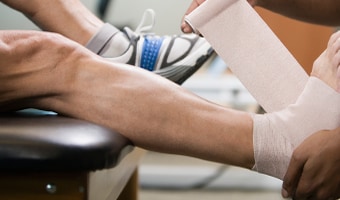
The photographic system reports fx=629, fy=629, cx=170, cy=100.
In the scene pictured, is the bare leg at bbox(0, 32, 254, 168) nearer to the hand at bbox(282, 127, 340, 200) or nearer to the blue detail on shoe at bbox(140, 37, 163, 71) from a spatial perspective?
the hand at bbox(282, 127, 340, 200)

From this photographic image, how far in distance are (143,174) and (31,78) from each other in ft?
4.55

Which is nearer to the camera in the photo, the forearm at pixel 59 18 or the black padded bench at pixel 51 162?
the black padded bench at pixel 51 162

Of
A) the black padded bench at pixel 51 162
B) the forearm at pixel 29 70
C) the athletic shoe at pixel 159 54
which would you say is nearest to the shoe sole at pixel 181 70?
the athletic shoe at pixel 159 54

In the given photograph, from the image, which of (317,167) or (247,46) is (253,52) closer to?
(247,46)

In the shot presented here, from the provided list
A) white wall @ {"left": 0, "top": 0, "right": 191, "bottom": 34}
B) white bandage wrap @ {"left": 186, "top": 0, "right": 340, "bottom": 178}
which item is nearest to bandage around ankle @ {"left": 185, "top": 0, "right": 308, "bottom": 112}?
white bandage wrap @ {"left": 186, "top": 0, "right": 340, "bottom": 178}

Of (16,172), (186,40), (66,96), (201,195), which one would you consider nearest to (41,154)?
(16,172)

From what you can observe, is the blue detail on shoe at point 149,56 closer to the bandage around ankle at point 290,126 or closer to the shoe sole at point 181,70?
the shoe sole at point 181,70

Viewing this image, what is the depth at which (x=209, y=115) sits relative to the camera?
2.86ft

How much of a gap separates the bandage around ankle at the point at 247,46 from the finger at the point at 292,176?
0.12 m

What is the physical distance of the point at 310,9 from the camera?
1.11 metres

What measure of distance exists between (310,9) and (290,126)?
0.32 metres

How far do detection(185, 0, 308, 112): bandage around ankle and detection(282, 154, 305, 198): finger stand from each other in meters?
0.12

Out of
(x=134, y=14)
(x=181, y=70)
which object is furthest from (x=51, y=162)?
(x=134, y=14)

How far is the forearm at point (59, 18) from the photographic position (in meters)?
1.20
